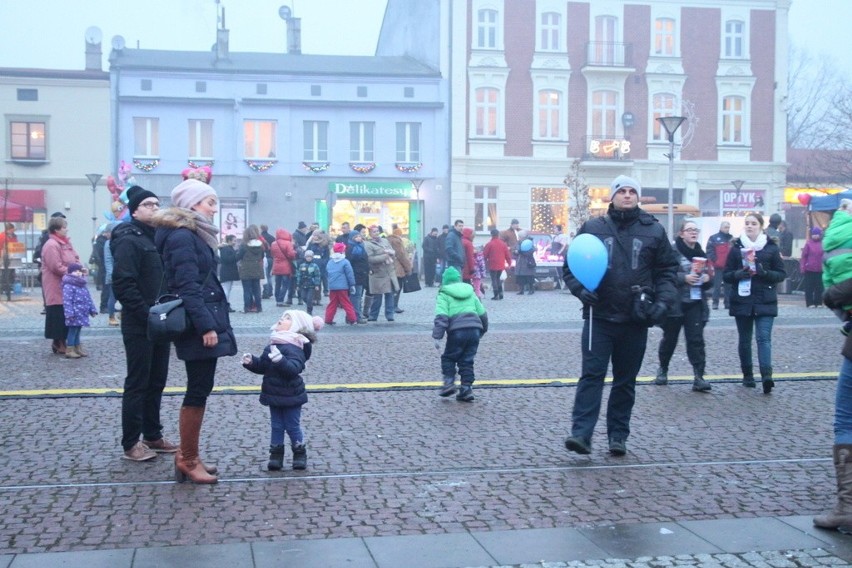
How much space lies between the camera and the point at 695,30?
4181 centimetres

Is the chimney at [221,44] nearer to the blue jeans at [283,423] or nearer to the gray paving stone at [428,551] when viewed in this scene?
the blue jeans at [283,423]

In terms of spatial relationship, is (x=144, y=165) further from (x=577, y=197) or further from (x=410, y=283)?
(x=410, y=283)

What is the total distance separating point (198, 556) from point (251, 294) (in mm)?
16217

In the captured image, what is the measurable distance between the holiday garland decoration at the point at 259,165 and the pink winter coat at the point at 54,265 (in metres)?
26.5

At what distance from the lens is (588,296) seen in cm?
703

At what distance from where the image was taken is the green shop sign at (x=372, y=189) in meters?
39.6

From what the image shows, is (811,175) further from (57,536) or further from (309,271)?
(57,536)

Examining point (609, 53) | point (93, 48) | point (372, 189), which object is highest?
point (93, 48)

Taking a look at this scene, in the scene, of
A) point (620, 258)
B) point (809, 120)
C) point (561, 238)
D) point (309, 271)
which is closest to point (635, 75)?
point (561, 238)

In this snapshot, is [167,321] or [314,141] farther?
[314,141]

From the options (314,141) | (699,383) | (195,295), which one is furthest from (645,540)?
(314,141)

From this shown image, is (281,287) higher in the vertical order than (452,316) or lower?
lower

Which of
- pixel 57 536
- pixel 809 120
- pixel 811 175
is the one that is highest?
pixel 809 120

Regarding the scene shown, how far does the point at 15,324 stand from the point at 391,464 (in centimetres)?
1300
